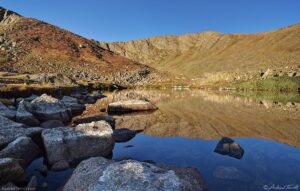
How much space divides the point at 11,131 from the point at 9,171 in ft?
16.9

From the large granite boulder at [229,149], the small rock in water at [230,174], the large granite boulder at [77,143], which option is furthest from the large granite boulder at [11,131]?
the large granite boulder at [229,149]

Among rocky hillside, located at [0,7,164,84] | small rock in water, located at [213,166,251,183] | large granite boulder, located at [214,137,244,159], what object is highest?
rocky hillside, located at [0,7,164,84]

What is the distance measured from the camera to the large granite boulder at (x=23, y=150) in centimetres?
1251

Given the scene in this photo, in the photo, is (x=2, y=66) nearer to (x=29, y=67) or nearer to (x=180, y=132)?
(x=29, y=67)

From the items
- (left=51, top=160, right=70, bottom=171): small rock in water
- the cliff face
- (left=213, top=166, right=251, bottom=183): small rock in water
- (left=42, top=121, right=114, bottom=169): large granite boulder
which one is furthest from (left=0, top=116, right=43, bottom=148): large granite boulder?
the cliff face

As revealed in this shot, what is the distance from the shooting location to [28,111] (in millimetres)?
21984

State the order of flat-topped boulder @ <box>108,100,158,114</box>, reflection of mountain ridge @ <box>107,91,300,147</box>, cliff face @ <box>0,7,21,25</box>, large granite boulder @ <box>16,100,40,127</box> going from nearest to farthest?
large granite boulder @ <box>16,100,40,127</box> < reflection of mountain ridge @ <box>107,91,300,147</box> < flat-topped boulder @ <box>108,100,158,114</box> < cliff face @ <box>0,7,21,25</box>

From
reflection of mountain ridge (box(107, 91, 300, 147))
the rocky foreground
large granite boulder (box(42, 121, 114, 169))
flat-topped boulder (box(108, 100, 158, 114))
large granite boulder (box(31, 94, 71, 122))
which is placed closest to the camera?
the rocky foreground

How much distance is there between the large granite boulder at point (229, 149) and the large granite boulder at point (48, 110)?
12.8 m

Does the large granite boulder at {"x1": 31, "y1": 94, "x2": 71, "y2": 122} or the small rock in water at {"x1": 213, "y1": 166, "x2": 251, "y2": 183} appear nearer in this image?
the small rock in water at {"x1": 213, "y1": 166, "x2": 251, "y2": 183}

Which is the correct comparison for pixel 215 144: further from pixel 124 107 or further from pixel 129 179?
pixel 124 107

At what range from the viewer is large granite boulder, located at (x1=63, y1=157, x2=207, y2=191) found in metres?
8.59

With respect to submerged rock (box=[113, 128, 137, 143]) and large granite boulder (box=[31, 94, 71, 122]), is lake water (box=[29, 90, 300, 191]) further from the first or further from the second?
large granite boulder (box=[31, 94, 71, 122])

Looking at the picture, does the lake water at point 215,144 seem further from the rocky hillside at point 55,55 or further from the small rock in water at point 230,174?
the rocky hillside at point 55,55
